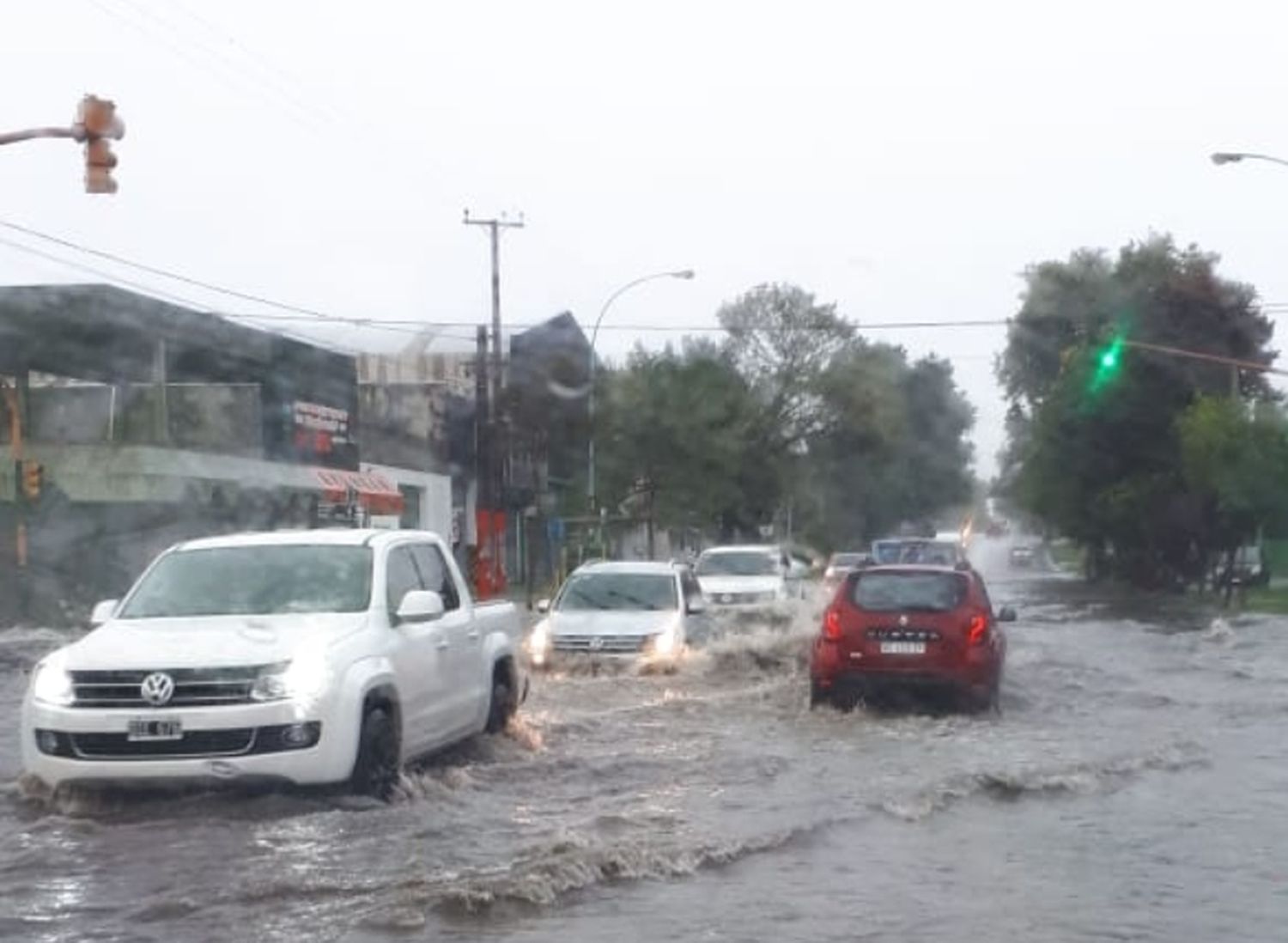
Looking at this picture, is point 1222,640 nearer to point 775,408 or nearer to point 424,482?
point 424,482

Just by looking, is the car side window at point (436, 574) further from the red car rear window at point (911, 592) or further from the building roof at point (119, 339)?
the building roof at point (119, 339)

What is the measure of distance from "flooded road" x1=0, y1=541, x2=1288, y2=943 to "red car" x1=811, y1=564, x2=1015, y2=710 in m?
0.48

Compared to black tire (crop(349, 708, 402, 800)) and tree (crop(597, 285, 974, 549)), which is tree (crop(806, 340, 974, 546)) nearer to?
tree (crop(597, 285, 974, 549))

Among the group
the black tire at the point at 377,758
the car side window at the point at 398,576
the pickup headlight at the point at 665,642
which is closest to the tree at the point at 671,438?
the pickup headlight at the point at 665,642

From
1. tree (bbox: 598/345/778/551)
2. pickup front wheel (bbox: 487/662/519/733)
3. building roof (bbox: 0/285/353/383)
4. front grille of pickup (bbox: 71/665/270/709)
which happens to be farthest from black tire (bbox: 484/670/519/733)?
tree (bbox: 598/345/778/551)

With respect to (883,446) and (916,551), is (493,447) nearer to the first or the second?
(916,551)

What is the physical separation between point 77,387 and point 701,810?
37550 millimetres

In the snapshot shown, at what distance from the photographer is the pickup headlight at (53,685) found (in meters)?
11.5

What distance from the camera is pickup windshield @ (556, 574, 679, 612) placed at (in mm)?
23344

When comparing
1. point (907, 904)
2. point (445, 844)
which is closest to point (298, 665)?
point (445, 844)

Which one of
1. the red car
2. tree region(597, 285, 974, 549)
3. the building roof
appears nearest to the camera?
the red car

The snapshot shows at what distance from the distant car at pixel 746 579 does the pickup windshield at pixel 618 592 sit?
8534 mm

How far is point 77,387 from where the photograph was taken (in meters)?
47.5

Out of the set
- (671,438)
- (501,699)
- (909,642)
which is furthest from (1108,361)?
(671,438)
